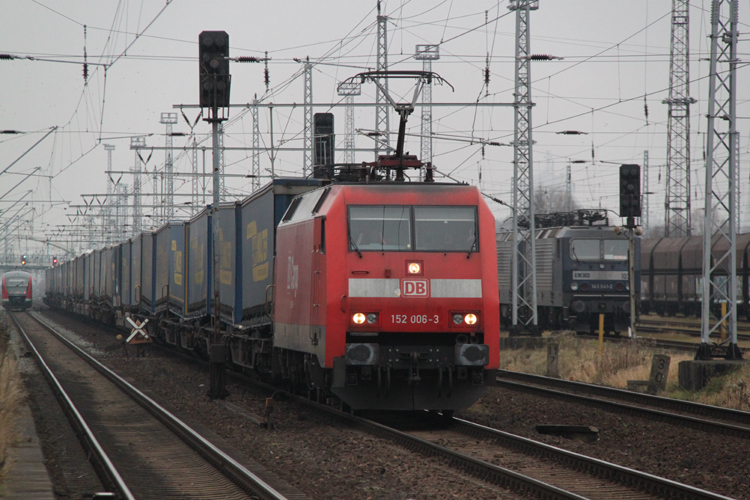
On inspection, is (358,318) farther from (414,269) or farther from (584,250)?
(584,250)

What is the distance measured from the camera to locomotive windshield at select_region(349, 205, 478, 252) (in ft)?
38.4

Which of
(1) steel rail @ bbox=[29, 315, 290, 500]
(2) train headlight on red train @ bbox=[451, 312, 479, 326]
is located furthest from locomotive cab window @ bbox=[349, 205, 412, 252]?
(1) steel rail @ bbox=[29, 315, 290, 500]

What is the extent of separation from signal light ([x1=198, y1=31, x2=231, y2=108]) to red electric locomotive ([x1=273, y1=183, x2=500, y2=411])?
4.65 m

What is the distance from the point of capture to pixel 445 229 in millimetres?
11898

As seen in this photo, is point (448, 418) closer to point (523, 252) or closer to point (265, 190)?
point (265, 190)

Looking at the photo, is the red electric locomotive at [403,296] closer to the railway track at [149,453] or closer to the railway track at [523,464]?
the railway track at [523,464]

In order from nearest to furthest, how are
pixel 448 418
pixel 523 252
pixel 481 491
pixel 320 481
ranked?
pixel 481 491, pixel 320 481, pixel 448 418, pixel 523 252

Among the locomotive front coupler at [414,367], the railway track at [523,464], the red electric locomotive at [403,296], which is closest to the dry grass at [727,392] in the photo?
the red electric locomotive at [403,296]

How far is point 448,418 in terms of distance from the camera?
12359 millimetres

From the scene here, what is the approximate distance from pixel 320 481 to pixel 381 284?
3358 mm

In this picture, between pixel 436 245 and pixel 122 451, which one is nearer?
pixel 122 451

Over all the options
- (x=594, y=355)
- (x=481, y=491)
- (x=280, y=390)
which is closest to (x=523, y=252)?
(x=594, y=355)

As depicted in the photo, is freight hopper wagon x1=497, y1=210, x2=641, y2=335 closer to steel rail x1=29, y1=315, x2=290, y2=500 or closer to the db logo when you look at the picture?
steel rail x1=29, y1=315, x2=290, y2=500

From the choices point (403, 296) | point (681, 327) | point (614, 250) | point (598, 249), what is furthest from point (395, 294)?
point (681, 327)
